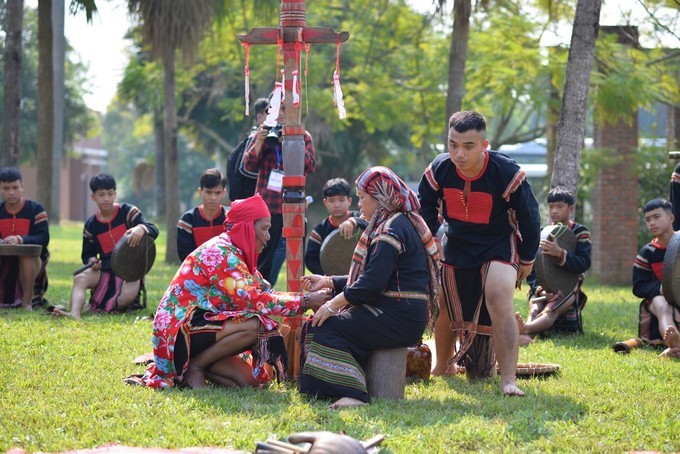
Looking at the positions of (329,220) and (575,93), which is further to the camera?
(575,93)

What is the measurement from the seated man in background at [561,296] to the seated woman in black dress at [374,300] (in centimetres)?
318

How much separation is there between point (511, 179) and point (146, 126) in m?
37.6

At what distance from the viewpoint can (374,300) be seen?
636 centimetres

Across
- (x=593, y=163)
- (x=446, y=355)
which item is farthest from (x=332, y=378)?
(x=593, y=163)

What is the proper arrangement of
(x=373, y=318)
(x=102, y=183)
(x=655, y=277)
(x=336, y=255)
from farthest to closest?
(x=102, y=183)
(x=655, y=277)
(x=336, y=255)
(x=373, y=318)

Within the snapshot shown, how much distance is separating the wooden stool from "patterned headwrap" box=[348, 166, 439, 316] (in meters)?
0.53

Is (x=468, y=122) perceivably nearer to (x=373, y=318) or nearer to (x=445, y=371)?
(x=373, y=318)

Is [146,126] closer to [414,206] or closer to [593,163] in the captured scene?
[593,163]

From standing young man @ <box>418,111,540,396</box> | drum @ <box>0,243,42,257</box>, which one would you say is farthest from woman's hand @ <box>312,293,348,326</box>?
drum @ <box>0,243,42,257</box>

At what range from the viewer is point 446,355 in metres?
7.54

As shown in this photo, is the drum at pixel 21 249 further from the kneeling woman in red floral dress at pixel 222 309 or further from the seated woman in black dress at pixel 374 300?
the seated woman in black dress at pixel 374 300

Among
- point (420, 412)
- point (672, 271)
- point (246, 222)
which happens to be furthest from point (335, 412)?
point (672, 271)

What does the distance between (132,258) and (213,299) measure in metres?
3.84

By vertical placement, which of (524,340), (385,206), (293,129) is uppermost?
(293,129)
